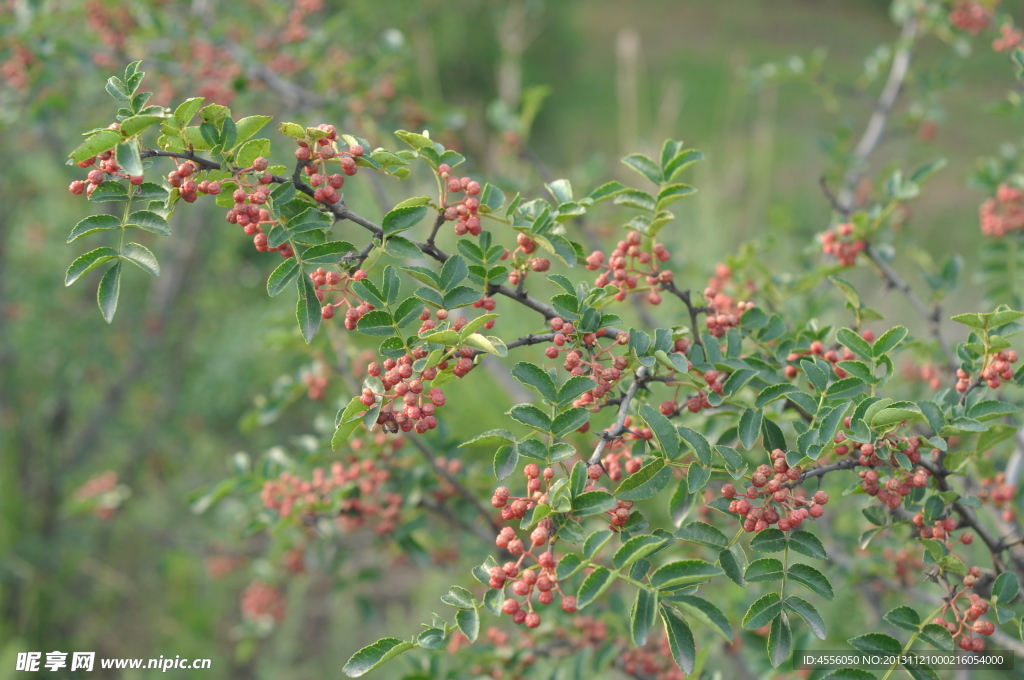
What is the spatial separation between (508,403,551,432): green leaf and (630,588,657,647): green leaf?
165 millimetres

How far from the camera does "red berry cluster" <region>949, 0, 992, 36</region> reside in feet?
4.83

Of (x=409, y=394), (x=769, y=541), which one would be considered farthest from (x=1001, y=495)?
(x=409, y=394)

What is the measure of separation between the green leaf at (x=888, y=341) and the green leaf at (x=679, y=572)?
0.30 meters

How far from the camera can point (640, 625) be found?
65 centimetres

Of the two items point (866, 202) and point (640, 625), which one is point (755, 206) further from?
point (640, 625)

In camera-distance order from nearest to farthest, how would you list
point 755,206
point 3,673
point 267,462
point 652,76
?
point 267,462 → point 3,673 → point 755,206 → point 652,76

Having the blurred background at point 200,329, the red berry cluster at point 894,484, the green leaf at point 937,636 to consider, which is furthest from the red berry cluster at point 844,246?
the green leaf at point 937,636

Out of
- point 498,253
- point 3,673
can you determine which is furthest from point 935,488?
point 3,673

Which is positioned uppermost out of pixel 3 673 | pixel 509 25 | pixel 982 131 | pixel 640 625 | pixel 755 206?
pixel 982 131

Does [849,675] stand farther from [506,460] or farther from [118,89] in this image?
[118,89]

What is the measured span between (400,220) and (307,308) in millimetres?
119

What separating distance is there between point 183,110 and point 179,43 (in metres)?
1.29

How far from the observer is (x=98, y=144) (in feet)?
2.11

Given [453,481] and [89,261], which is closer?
[89,261]
